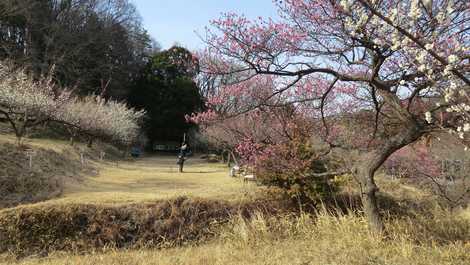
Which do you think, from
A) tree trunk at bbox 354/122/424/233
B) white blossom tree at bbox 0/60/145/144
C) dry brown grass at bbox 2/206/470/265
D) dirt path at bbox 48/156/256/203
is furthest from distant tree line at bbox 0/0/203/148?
tree trunk at bbox 354/122/424/233

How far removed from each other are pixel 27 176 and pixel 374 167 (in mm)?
6749

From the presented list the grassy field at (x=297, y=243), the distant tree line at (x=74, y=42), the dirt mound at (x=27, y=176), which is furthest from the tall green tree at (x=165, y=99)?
the grassy field at (x=297, y=243)

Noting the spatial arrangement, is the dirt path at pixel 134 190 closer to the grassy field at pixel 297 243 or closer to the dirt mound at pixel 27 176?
the grassy field at pixel 297 243

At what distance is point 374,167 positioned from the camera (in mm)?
4785

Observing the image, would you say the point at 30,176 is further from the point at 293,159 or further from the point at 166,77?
the point at 166,77

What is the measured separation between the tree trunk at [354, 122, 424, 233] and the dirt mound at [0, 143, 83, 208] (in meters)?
5.72

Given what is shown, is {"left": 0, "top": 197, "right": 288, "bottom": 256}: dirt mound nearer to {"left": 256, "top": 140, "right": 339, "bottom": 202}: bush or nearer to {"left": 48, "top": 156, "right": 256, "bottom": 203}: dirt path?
{"left": 48, "top": 156, "right": 256, "bottom": 203}: dirt path

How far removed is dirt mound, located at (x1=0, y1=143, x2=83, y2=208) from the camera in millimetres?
6902

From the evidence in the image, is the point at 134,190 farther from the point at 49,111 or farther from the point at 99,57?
the point at 99,57

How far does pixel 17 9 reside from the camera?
927 inches

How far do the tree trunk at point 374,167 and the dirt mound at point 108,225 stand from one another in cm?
271

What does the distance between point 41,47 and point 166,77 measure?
918 cm


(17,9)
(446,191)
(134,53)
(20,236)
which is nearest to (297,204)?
(446,191)

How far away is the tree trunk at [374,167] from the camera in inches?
182
